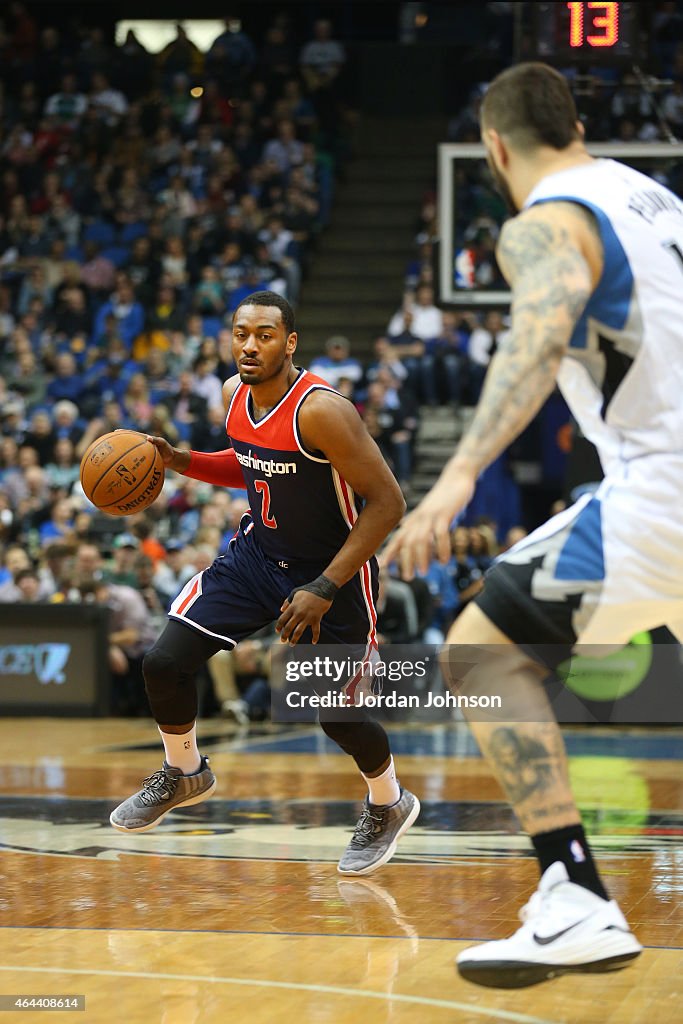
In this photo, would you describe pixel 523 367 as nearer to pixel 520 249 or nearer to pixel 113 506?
pixel 520 249

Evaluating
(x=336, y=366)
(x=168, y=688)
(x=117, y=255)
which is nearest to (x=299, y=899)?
(x=168, y=688)

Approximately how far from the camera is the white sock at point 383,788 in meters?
5.73

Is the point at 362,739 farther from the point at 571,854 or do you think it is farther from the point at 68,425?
the point at 68,425

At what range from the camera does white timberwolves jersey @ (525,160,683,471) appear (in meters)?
3.37

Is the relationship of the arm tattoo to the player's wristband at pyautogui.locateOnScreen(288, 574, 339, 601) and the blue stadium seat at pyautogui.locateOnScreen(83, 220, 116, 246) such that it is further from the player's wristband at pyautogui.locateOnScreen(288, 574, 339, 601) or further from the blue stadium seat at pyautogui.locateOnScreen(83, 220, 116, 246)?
the blue stadium seat at pyautogui.locateOnScreen(83, 220, 116, 246)

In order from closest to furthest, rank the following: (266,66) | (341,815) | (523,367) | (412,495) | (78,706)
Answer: (523,367), (341,815), (78,706), (412,495), (266,66)

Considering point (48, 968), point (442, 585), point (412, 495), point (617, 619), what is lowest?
point (48, 968)

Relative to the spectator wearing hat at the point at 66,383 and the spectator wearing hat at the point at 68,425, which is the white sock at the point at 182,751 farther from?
the spectator wearing hat at the point at 66,383

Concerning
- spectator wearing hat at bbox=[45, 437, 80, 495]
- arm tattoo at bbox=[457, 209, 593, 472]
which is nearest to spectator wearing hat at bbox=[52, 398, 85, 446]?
spectator wearing hat at bbox=[45, 437, 80, 495]

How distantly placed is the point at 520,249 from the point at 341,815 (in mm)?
4207

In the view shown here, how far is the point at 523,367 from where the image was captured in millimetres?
3236

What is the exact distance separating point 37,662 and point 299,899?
25.7 feet

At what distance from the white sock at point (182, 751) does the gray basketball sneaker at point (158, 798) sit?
20 millimetres

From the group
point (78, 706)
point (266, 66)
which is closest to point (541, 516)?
point (78, 706)
